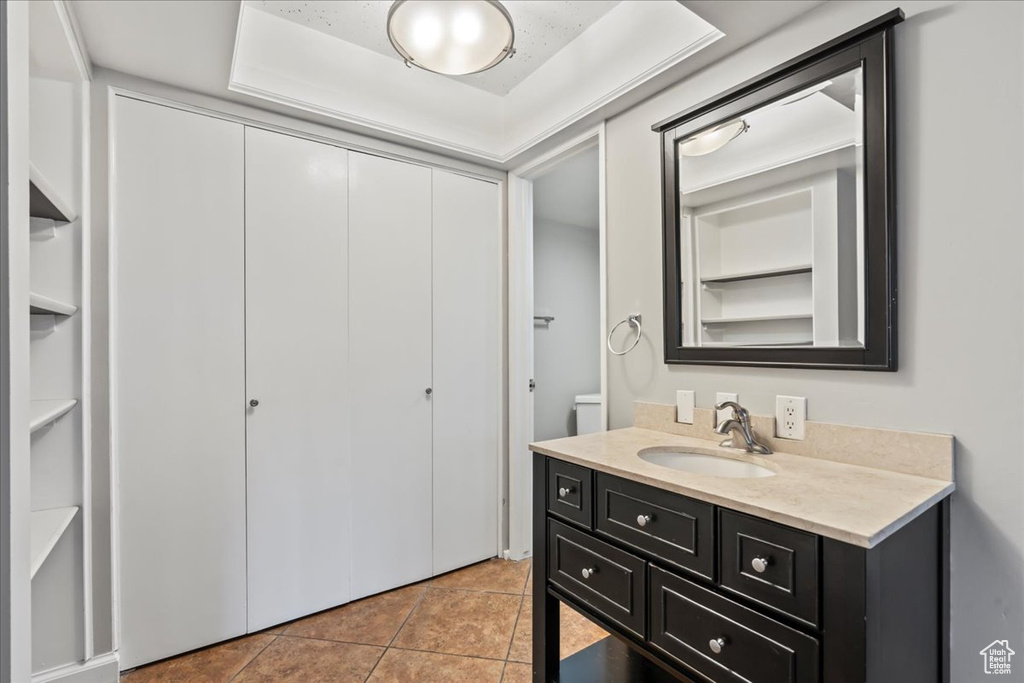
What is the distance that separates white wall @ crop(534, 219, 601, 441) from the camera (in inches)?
153

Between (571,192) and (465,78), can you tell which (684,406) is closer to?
(465,78)

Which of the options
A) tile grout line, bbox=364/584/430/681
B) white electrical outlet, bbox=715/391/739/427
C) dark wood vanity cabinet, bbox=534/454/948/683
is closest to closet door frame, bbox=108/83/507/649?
tile grout line, bbox=364/584/430/681

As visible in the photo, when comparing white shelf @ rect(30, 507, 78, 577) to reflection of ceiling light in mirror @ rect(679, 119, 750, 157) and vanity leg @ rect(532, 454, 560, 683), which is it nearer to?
vanity leg @ rect(532, 454, 560, 683)

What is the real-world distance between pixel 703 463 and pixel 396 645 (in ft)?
4.62

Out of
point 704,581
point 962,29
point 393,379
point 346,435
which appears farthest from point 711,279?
point 346,435

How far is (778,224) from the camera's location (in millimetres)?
1532

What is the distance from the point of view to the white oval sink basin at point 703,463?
1459mm

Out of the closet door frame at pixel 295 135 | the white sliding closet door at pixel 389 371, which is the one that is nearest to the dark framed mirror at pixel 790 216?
the closet door frame at pixel 295 135

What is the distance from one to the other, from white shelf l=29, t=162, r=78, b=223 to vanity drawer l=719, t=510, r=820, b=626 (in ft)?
6.16

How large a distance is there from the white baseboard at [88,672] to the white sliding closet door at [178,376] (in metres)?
0.06

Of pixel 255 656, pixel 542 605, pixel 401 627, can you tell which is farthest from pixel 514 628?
pixel 255 656

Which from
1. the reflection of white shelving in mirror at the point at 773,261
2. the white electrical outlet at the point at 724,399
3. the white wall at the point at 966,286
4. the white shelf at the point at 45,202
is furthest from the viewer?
the white electrical outlet at the point at 724,399

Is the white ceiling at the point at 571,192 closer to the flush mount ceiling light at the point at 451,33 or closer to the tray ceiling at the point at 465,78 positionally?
the tray ceiling at the point at 465,78

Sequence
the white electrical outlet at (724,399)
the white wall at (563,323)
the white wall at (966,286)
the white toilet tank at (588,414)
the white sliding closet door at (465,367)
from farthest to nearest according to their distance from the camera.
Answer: the white wall at (563,323), the white toilet tank at (588,414), the white sliding closet door at (465,367), the white electrical outlet at (724,399), the white wall at (966,286)
